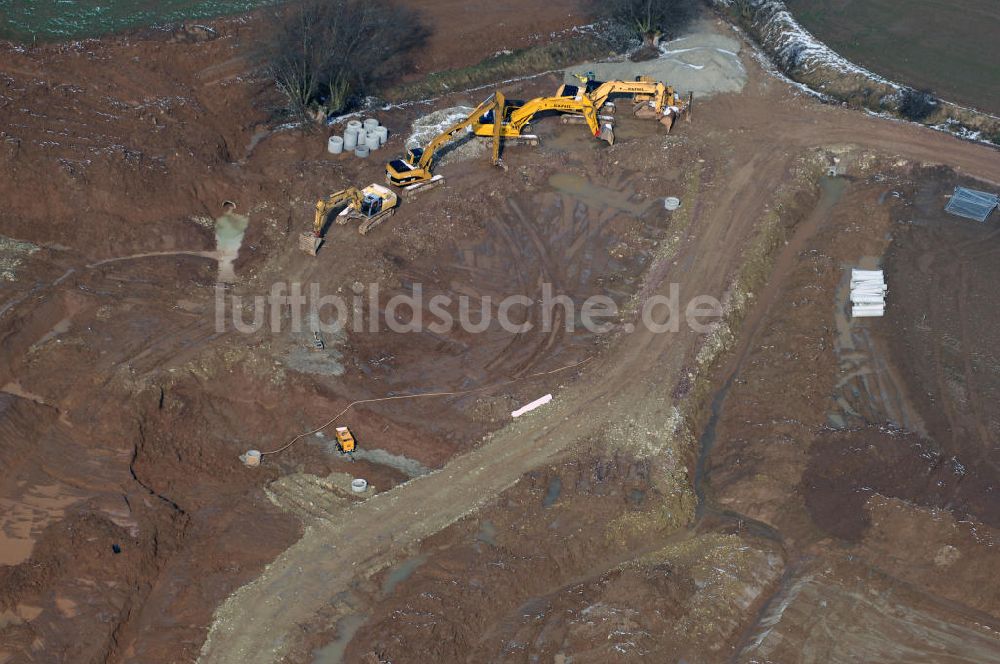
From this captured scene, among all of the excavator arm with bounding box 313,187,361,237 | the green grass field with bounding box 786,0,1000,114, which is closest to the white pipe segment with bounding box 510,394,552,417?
the excavator arm with bounding box 313,187,361,237

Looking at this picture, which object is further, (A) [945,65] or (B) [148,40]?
(A) [945,65]

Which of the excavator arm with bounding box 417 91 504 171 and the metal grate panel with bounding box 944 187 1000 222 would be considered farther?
the metal grate panel with bounding box 944 187 1000 222

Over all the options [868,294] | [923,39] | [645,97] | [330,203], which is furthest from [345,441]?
[923,39]

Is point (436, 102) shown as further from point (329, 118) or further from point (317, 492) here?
point (317, 492)

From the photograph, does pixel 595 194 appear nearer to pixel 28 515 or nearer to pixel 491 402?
pixel 491 402

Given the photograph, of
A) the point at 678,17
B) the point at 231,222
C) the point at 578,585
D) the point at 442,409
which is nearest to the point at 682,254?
the point at 442,409

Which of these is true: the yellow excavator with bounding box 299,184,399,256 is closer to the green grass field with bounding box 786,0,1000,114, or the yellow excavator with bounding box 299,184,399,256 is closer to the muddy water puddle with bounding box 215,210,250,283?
the muddy water puddle with bounding box 215,210,250,283
